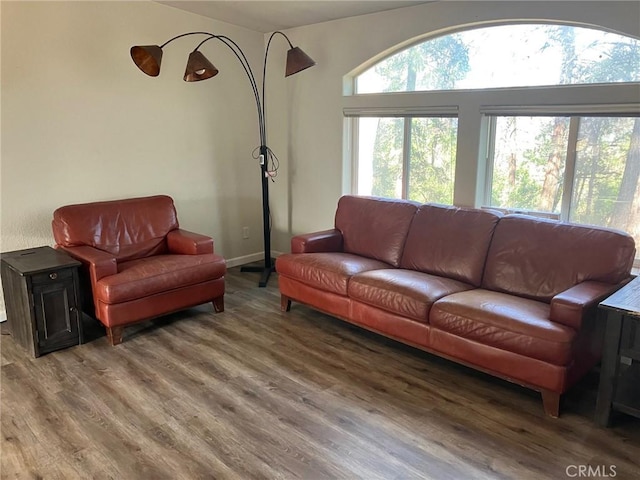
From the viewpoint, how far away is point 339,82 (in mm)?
4457

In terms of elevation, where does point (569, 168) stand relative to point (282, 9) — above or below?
below

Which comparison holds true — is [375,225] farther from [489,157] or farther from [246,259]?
[246,259]

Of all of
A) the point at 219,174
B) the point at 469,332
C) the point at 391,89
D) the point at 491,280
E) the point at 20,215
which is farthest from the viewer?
the point at 219,174

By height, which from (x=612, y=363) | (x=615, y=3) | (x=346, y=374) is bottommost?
(x=346, y=374)

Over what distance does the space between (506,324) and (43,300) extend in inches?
110

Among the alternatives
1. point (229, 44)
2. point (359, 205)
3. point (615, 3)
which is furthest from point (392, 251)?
point (229, 44)

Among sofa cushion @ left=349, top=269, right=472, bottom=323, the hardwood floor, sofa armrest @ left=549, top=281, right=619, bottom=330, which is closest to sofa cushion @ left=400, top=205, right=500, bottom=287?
sofa cushion @ left=349, top=269, right=472, bottom=323

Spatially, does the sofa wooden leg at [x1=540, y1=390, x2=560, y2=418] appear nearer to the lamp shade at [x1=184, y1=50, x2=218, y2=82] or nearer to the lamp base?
the lamp base

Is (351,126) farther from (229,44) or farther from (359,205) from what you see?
(229,44)

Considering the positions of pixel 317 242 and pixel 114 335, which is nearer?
pixel 114 335

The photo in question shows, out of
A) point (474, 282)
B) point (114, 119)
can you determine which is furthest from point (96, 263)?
point (474, 282)

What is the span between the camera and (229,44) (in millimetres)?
4684

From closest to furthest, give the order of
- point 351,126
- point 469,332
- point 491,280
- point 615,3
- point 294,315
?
1. point 469,332
2. point 615,3
3. point 491,280
4. point 294,315
5. point 351,126

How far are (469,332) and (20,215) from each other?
3.28 metres
